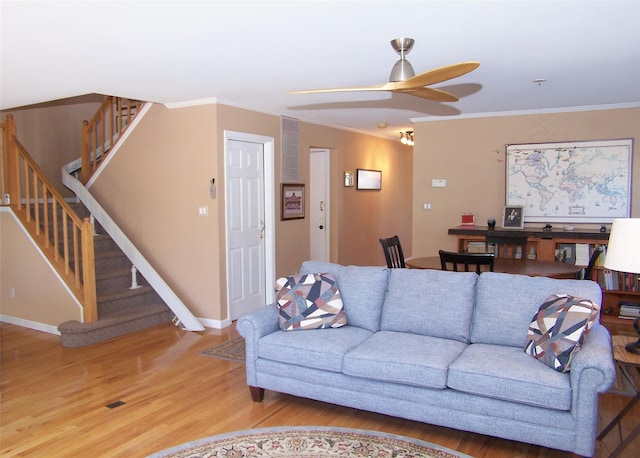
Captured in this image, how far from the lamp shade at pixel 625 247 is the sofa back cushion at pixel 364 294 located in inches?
58.7

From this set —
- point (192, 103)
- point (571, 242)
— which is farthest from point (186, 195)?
point (571, 242)

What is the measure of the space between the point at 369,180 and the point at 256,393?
544 cm

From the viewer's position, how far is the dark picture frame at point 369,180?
8172 millimetres

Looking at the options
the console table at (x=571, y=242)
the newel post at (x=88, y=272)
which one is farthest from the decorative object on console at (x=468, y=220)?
the newel post at (x=88, y=272)

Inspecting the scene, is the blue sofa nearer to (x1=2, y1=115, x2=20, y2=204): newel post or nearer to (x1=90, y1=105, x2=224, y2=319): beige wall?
(x1=90, y1=105, x2=224, y2=319): beige wall

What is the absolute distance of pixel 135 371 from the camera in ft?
13.7

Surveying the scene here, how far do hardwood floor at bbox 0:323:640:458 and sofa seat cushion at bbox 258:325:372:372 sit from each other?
0.36 meters

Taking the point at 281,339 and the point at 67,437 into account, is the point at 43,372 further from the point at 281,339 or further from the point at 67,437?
the point at 281,339

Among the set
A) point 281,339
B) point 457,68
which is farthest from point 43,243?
point 457,68

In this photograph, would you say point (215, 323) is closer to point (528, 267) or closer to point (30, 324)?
point (30, 324)

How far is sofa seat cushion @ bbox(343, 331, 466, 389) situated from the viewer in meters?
2.90

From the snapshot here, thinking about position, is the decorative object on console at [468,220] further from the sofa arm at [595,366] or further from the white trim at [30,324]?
the white trim at [30,324]

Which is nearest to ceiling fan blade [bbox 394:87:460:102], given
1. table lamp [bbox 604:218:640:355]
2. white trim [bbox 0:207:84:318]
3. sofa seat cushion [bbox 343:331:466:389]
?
table lamp [bbox 604:218:640:355]

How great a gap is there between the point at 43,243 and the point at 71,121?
256cm
